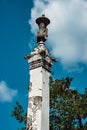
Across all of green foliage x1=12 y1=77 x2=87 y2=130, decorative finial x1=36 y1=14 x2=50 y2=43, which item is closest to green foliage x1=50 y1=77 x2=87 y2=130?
green foliage x1=12 y1=77 x2=87 y2=130

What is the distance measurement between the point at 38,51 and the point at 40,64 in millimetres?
443

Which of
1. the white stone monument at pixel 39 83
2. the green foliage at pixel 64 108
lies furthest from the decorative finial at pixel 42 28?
the green foliage at pixel 64 108

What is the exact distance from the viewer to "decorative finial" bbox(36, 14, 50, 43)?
31.9ft

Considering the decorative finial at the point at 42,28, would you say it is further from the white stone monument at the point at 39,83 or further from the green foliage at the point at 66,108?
the green foliage at the point at 66,108

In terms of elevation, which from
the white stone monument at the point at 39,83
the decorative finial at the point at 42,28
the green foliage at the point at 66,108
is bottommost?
the white stone monument at the point at 39,83

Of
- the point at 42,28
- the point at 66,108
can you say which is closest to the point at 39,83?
the point at 42,28

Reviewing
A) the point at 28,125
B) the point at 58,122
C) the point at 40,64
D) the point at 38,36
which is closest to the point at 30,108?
the point at 28,125

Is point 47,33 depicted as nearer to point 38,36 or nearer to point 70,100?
point 38,36

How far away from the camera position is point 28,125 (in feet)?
27.8

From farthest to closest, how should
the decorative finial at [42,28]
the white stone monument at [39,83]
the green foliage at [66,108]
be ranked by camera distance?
the green foliage at [66,108], the decorative finial at [42,28], the white stone monument at [39,83]

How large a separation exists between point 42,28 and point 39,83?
73.3 inches

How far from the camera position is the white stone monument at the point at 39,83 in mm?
8477

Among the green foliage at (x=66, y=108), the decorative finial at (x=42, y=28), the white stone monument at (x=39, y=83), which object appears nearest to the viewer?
the white stone monument at (x=39, y=83)

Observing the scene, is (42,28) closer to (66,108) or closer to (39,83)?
(39,83)
